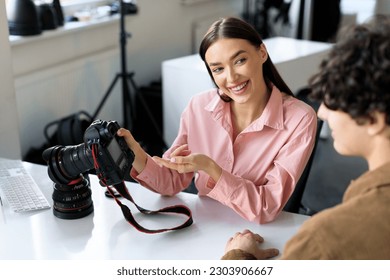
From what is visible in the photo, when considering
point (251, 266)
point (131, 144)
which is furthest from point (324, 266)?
point (131, 144)

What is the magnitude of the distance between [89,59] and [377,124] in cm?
255

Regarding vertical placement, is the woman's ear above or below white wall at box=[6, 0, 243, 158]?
above

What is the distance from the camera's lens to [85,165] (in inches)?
53.0

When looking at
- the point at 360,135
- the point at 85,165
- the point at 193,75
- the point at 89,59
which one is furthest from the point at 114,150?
the point at 89,59

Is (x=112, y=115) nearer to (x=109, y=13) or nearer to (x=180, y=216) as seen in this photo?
(x=109, y=13)

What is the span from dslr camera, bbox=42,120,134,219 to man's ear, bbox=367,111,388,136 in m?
0.63

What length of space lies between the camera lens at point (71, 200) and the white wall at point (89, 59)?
146 cm

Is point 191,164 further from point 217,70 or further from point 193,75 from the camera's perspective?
point 193,75

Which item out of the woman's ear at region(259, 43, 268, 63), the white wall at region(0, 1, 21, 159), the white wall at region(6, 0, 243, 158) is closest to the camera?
the woman's ear at region(259, 43, 268, 63)

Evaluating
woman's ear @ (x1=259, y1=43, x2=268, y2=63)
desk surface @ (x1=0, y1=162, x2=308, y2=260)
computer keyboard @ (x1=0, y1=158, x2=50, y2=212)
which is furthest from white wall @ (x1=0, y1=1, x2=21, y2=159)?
woman's ear @ (x1=259, y1=43, x2=268, y2=63)

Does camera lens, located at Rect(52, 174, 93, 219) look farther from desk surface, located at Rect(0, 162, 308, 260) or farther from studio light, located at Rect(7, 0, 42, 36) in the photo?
studio light, located at Rect(7, 0, 42, 36)

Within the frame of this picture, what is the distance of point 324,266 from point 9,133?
146 centimetres

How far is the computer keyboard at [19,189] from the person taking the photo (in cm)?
Answer: 149

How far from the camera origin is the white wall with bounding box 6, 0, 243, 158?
2.86m
